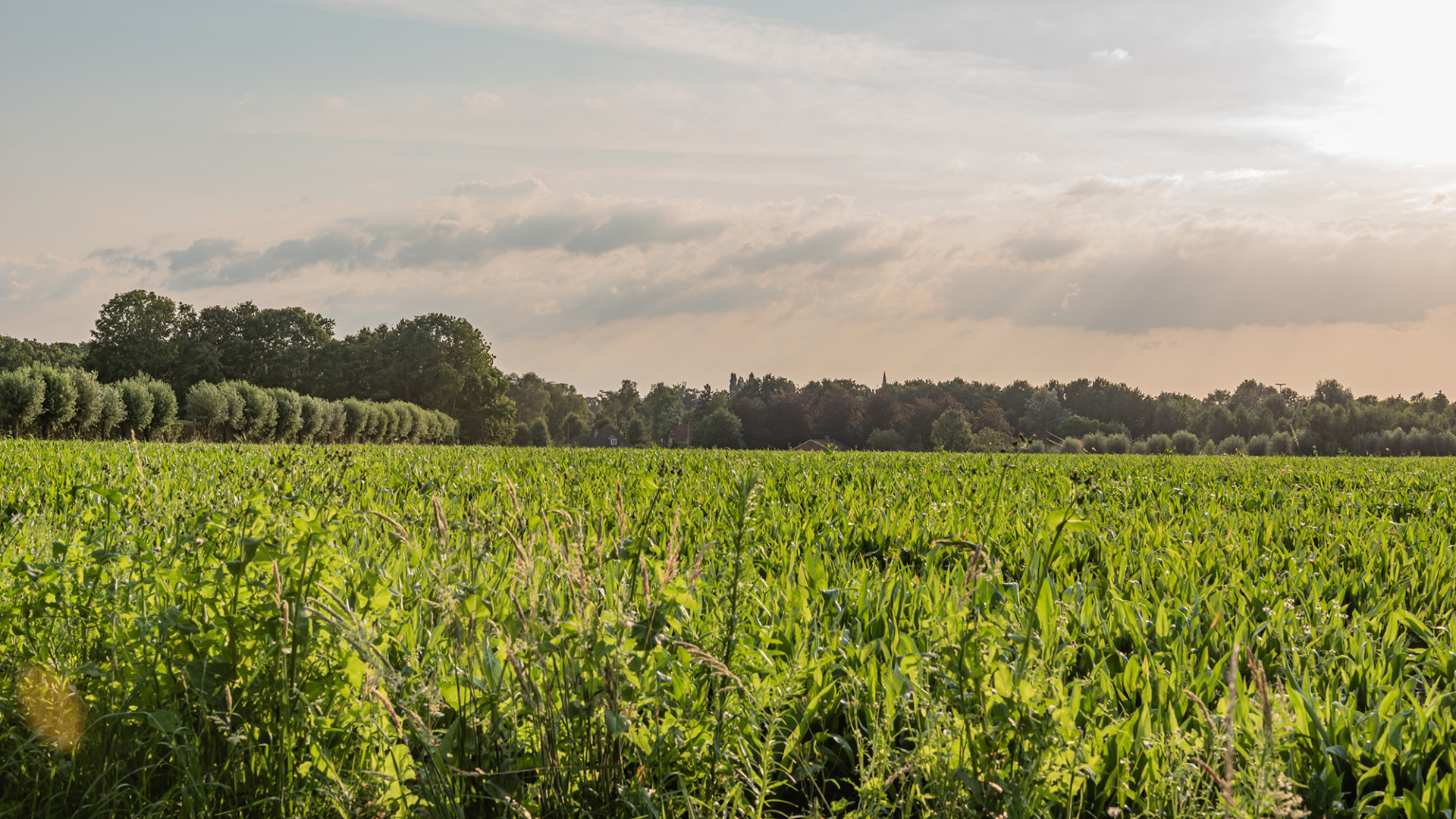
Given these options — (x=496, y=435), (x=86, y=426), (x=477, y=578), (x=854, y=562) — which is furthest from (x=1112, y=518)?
(x=496, y=435)

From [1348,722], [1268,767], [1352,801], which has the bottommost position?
[1352,801]

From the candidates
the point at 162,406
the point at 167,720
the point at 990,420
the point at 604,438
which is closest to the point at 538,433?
the point at 604,438

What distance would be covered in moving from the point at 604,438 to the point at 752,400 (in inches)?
2052

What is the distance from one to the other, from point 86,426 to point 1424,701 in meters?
37.9

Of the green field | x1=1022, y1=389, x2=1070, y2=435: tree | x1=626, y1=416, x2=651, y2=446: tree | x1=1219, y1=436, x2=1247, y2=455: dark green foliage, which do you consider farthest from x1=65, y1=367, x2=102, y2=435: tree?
x1=1022, y1=389, x2=1070, y2=435: tree

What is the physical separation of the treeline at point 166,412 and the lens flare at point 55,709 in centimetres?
2615

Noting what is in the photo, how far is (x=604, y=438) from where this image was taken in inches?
5369

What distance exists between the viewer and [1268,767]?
1360 mm

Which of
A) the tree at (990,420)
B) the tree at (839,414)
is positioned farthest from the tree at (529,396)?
the tree at (990,420)

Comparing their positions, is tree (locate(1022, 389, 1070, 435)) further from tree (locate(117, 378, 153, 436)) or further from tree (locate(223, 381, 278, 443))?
tree (locate(117, 378, 153, 436))

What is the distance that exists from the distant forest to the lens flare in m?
40.1

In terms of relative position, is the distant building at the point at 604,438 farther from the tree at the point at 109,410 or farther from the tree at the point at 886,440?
the tree at the point at 109,410

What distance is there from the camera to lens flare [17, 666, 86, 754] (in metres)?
2.11

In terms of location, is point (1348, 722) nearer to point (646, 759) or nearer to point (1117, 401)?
point (646, 759)
